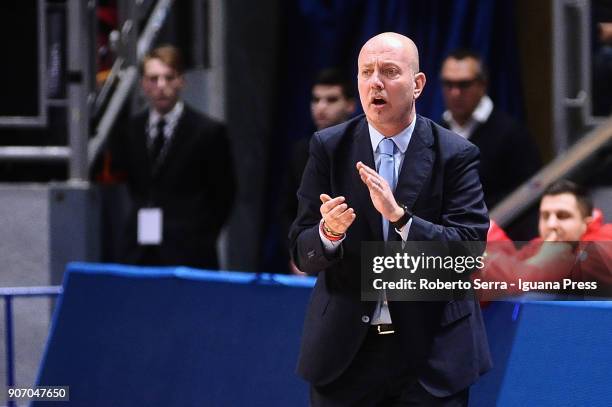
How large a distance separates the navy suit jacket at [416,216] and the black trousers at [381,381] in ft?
0.10

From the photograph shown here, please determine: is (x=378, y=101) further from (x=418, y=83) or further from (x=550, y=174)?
(x=550, y=174)

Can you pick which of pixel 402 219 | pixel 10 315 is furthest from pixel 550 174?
pixel 402 219

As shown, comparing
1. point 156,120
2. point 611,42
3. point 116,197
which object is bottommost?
point 116,197

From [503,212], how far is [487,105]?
28.6 inches

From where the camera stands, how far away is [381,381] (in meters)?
4.44

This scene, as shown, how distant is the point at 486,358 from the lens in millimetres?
4590

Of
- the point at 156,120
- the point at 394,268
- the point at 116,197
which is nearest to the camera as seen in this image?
the point at 394,268

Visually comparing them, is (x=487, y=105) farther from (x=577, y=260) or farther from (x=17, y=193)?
(x=17, y=193)

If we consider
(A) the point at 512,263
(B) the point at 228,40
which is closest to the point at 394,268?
(A) the point at 512,263

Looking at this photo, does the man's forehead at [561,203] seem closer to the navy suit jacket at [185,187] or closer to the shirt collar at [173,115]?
the navy suit jacket at [185,187]

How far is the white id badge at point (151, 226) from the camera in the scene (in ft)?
27.4

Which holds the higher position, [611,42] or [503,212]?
[611,42]

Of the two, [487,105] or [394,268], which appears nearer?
[394,268]

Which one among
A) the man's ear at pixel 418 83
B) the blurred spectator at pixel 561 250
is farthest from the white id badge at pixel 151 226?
the man's ear at pixel 418 83
